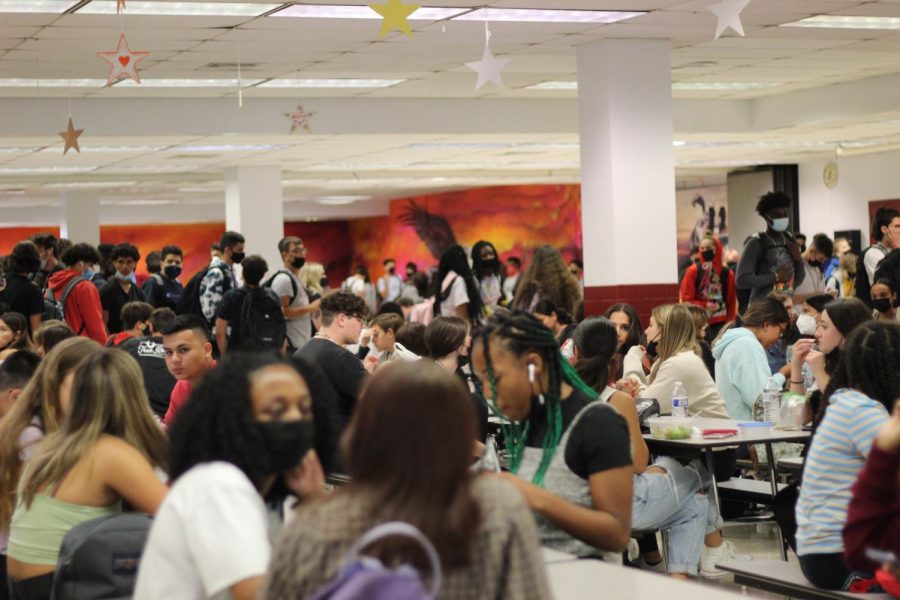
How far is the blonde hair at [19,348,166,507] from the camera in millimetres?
3314

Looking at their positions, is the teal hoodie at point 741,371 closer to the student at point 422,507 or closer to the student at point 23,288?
the student at point 23,288

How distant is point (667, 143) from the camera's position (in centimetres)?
1022

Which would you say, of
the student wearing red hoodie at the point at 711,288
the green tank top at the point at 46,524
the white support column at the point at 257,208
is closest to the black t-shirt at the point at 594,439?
the green tank top at the point at 46,524

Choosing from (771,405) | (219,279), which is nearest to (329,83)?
(219,279)

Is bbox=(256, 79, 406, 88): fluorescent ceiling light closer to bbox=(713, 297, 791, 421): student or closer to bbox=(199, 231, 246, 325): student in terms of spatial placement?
bbox=(199, 231, 246, 325): student

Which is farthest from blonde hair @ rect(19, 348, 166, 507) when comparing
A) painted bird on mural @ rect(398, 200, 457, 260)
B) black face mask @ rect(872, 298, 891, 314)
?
painted bird on mural @ rect(398, 200, 457, 260)

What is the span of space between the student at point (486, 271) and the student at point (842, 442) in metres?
7.06

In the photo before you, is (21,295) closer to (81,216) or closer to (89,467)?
(89,467)

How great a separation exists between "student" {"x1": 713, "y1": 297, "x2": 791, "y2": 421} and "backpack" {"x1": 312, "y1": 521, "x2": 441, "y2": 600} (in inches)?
204

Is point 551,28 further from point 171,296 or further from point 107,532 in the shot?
point 107,532

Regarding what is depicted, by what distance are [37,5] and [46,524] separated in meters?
5.49

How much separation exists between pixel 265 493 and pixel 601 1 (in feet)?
21.6

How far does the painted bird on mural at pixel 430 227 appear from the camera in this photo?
26547mm

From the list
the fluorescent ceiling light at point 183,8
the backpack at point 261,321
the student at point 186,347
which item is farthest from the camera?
the backpack at point 261,321
